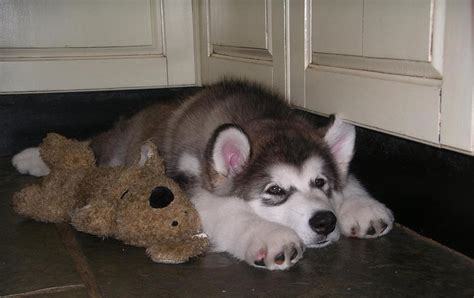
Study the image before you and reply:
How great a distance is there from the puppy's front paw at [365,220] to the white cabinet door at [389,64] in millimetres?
286

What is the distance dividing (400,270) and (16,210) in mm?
1477

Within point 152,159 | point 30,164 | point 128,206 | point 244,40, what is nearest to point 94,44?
point 30,164

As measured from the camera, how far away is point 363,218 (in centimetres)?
218

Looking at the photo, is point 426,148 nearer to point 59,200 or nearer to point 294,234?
point 294,234

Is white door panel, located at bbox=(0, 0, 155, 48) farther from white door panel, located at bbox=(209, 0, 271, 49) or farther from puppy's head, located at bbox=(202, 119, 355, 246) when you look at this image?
puppy's head, located at bbox=(202, 119, 355, 246)

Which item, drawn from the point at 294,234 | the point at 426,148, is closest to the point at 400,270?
the point at 294,234

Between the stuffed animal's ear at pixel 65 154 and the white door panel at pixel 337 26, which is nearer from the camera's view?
the white door panel at pixel 337 26

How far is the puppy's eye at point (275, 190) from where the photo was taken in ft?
6.82

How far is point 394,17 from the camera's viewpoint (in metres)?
2.01

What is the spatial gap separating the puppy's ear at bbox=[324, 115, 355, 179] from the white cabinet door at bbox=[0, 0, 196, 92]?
1550 mm

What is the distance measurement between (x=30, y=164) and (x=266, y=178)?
156cm

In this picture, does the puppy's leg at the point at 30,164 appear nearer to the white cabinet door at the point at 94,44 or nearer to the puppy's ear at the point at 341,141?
the white cabinet door at the point at 94,44

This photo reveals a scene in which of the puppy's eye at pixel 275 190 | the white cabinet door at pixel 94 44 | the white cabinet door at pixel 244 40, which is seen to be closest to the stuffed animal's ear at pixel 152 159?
the puppy's eye at pixel 275 190

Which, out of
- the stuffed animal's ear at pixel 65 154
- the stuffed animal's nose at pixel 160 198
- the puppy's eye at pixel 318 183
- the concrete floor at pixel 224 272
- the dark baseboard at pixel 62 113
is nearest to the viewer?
the concrete floor at pixel 224 272
